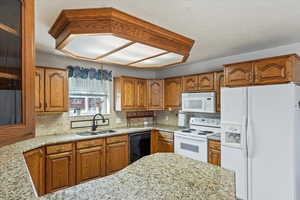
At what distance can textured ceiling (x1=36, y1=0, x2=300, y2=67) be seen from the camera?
1.54 metres

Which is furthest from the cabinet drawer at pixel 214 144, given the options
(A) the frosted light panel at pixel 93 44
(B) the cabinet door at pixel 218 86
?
(A) the frosted light panel at pixel 93 44

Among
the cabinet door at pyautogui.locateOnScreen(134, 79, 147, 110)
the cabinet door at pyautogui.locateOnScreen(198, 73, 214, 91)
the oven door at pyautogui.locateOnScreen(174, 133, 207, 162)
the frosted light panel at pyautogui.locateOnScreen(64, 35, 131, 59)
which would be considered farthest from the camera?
the cabinet door at pyautogui.locateOnScreen(134, 79, 147, 110)

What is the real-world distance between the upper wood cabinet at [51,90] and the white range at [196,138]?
2234 millimetres

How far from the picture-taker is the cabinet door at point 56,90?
2.87 metres

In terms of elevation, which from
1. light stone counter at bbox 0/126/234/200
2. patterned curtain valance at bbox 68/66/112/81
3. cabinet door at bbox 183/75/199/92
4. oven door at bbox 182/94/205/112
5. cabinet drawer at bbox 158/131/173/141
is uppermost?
patterned curtain valance at bbox 68/66/112/81

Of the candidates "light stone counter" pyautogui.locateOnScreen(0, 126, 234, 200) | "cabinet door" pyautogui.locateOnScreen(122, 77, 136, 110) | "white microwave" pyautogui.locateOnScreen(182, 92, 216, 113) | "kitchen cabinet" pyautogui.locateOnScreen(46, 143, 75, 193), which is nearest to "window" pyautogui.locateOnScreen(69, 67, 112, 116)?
"cabinet door" pyautogui.locateOnScreen(122, 77, 136, 110)

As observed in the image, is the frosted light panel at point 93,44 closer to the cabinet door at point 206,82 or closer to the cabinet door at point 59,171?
the cabinet door at point 59,171

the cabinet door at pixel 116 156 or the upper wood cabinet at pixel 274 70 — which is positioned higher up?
the upper wood cabinet at pixel 274 70

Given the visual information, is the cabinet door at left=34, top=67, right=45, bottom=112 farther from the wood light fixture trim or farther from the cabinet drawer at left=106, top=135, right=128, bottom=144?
the cabinet drawer at left=106, top=135, right=128, bottom=144

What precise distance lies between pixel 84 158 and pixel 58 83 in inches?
53.6

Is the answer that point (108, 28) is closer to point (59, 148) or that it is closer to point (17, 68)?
point (17, 68)

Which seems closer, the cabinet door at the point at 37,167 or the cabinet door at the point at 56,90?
the cabinet door at the point at 37,167

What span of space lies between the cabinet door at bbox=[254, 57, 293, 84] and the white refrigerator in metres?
0.16

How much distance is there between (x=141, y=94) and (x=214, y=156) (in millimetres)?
2101
